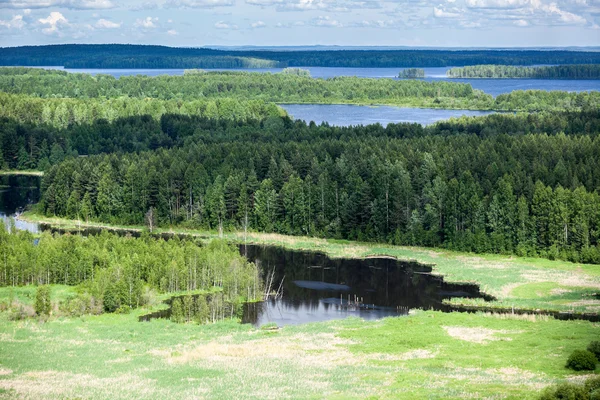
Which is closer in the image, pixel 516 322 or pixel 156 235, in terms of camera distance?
pixel 516 322

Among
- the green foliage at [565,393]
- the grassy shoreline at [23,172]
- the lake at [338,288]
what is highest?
the green foliage at [565,393]

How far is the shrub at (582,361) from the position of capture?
47375mm

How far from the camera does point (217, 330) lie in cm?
5962

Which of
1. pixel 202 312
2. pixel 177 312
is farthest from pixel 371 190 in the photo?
pixel 177 312

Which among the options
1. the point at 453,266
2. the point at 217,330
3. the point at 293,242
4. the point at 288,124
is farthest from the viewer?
the point at 288,124

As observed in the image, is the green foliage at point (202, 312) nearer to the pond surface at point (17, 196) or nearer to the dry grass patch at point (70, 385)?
the dry grass patch at point (70, 385)

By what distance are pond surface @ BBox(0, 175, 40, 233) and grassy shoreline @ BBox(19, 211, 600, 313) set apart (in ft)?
9.30

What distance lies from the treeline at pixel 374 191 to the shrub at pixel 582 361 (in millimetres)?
36578

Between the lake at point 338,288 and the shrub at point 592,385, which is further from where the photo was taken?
the lake at point 338,288

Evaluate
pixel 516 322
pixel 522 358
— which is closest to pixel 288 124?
pixel 516 322

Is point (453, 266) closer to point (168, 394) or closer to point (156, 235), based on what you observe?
point (156, 235)

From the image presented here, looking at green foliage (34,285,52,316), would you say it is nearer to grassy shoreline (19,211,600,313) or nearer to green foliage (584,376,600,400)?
grassy shoreline (19,211,600,313)

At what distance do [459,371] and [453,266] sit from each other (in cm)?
3538

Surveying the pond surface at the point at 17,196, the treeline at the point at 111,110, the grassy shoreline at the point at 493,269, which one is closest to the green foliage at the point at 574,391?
the grassy shoreline at the point at 493,269
